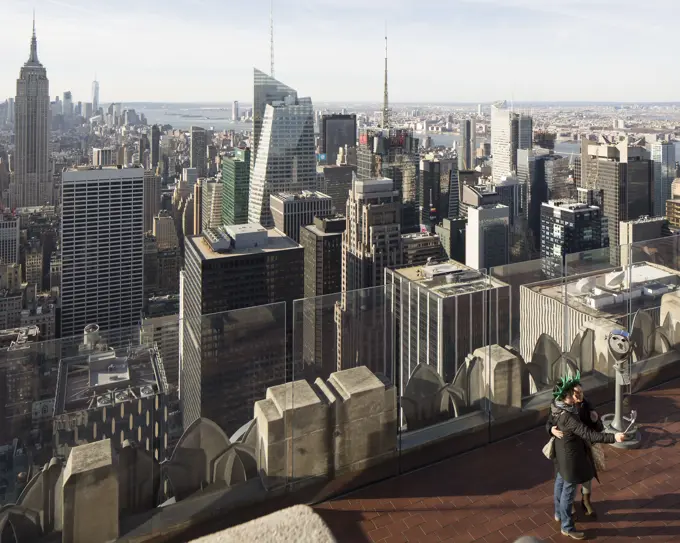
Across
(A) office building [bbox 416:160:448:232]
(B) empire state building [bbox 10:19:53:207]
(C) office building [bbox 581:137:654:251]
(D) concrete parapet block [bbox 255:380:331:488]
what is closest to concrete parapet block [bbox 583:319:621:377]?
(D) concrete parapet block [bbox 255:380:331:488]

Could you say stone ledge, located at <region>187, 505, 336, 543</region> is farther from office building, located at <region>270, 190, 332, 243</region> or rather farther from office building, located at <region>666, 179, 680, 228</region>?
office building, located at <region>666, 179, 680, 228</region>

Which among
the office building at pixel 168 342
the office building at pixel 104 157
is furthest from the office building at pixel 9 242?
the office building at pixel 168 342

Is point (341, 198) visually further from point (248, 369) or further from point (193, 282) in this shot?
point (248, 369)

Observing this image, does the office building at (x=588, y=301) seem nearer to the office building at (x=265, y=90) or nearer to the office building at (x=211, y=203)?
the office building at (x=211, y=203)

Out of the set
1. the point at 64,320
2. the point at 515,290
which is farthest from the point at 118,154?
the point at 515,290

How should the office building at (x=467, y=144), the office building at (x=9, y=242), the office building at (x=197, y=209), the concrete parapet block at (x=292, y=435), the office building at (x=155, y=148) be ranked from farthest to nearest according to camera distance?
the office building at (x=467, y=144) < the office building at (x=155, y=148) < the office building at (x=197, y=209) < the office building at (x=9, y=242) < the concrete parapet block at (x=292, y=435)

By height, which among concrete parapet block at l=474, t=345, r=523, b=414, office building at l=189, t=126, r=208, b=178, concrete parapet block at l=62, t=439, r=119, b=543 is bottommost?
concrete parapet block at l=62, t=439, r=119, b=543

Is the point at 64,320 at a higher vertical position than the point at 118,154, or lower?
lower
